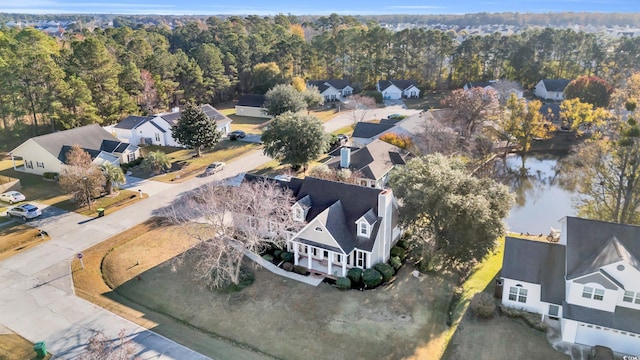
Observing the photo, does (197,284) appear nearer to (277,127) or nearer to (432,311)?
(432,311)

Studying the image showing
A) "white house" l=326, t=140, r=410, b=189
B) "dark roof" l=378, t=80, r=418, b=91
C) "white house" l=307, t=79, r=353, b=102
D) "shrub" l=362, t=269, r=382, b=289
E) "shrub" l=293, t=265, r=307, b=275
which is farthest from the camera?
"dark roof" l=378, t=80, r=418, b=91

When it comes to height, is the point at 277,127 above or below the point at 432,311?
above

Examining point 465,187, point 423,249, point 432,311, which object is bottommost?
point 432,311

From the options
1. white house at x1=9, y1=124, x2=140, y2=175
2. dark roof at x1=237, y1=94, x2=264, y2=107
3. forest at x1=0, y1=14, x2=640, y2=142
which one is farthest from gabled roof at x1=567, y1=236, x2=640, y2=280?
dark roof at x1=237, y1=94, x2=264, y2=107

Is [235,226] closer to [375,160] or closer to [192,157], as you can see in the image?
[375,160]

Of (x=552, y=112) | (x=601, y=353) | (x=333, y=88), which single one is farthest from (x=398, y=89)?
(x=601, y=353)

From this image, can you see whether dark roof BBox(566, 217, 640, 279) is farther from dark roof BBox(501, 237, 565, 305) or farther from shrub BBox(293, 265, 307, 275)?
shrub BBox(293, 265, 307, 275)

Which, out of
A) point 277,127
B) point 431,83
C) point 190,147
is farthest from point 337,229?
Answer: point 431,83

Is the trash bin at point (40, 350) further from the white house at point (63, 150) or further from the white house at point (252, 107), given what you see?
the white house at point (252, 107)
